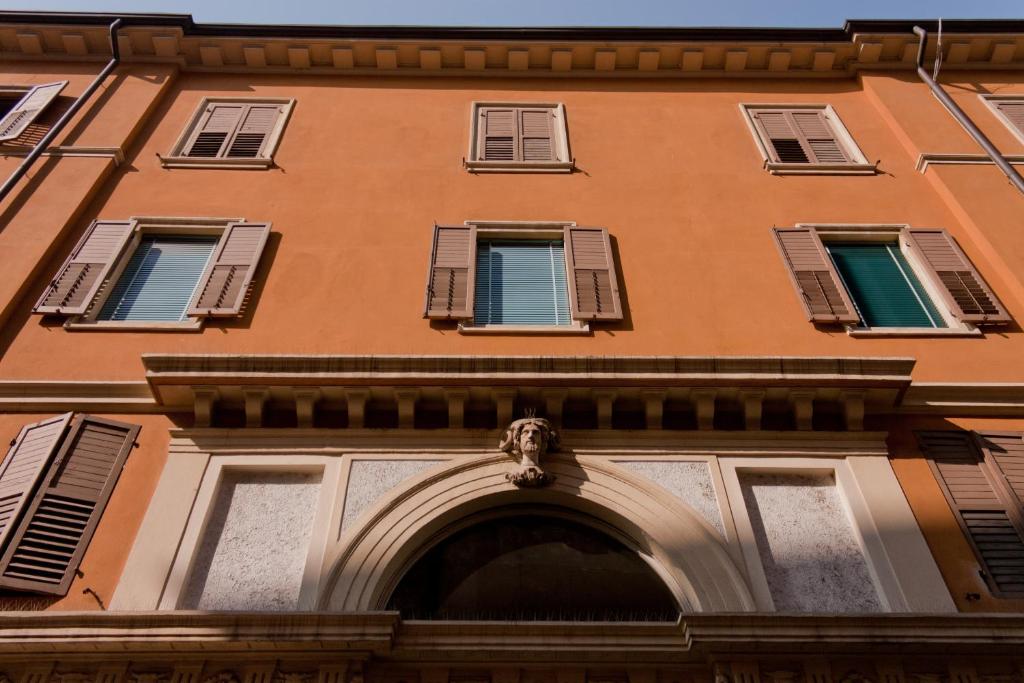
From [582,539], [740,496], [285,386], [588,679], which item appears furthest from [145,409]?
[740,496]

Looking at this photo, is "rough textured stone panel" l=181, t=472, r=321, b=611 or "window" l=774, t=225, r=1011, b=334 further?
"window" l=774, t=225, r=1011, b=334

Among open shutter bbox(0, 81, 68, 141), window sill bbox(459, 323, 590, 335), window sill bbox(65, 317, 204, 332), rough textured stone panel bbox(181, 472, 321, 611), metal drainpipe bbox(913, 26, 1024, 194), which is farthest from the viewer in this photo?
open shutter bbox(0, 81, 68, 141)

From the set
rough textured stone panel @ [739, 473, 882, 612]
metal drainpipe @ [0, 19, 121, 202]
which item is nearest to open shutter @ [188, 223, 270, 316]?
metal drainpipe @ [0, 19, 121, 202]

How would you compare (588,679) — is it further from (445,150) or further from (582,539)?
(445,150)

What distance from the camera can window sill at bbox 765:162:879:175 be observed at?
38.2ft

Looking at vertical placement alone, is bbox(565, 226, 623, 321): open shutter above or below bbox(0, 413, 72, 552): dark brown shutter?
above

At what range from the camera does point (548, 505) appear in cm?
765

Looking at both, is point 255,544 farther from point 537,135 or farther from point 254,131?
point 537,135

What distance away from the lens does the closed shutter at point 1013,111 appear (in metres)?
12.8

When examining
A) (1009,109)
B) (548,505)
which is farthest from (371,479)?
(1009,109)

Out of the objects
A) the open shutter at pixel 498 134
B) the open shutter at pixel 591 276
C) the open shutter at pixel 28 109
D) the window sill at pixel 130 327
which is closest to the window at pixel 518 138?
the open shutter at pixel 498 134

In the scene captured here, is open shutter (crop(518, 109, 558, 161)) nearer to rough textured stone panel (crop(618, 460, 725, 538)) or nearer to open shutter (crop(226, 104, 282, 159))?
open shutter (crop(226, 104, 282, 159))

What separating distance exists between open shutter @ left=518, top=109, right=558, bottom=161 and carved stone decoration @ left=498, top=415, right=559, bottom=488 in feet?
17.9

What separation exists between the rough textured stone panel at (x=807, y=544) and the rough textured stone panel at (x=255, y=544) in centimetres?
383
